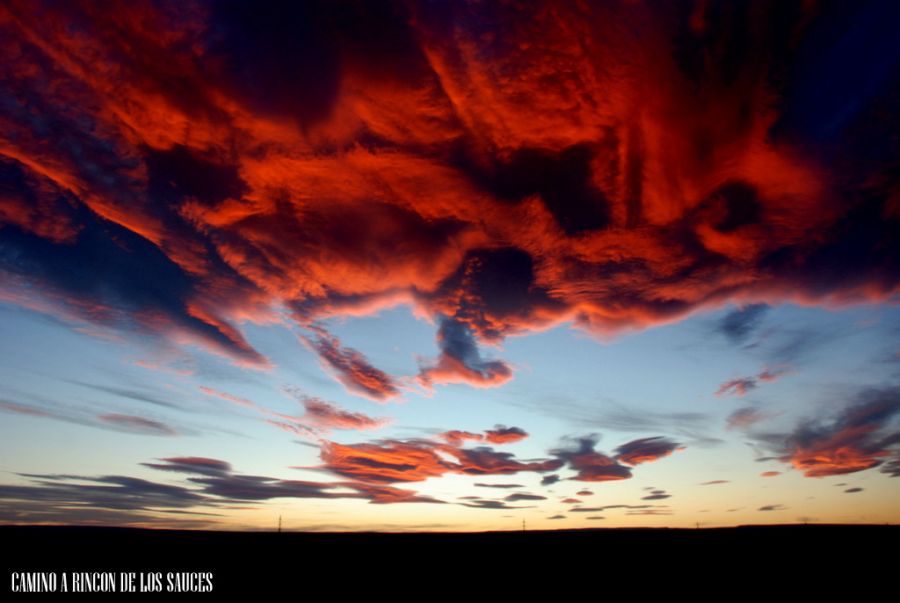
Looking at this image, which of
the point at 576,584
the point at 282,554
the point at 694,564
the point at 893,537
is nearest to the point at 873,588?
the point at 694,564

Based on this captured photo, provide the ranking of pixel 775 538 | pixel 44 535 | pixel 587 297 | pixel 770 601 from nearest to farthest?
pixel 770 601 → pixel 44 535 → pixel 775 538 → pixel 587 297

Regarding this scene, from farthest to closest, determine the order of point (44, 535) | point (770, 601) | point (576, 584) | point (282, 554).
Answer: point (44, 535)
point (282, 554)
point (576, 584)
point (770, 601)

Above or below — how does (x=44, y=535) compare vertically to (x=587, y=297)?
below

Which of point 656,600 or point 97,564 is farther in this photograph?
point 97,564

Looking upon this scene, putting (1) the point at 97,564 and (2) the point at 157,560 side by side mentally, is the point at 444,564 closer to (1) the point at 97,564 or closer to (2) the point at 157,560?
(2) the point at 157,560

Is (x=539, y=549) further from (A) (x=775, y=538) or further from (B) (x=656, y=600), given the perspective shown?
(A) (x=775, y=538)

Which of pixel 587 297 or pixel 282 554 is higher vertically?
pixel 587 297

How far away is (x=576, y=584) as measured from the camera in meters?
11.5

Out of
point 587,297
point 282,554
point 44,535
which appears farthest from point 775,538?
point 44,535

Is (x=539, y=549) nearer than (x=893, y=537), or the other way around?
(x=539, y=549)

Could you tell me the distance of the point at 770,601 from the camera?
10.2 meters

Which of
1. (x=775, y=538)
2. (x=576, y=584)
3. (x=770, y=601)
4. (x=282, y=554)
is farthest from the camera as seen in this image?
(x=775, y=538)

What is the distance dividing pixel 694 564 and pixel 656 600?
372cm

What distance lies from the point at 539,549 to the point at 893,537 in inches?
636
